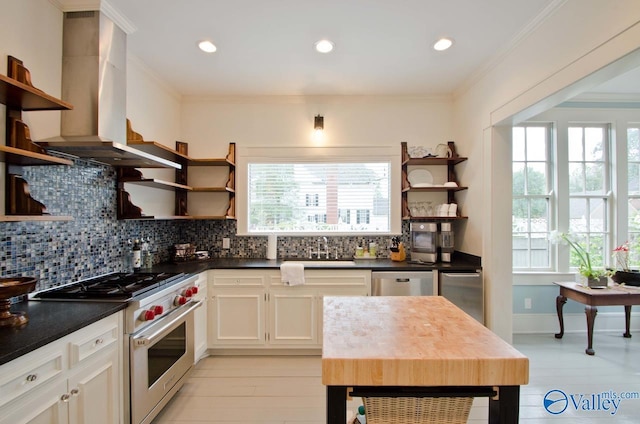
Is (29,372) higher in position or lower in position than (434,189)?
lower

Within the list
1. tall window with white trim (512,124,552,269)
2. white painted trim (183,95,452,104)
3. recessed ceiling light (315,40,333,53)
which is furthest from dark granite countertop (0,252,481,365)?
tall window with white trim (512,124,552,269)

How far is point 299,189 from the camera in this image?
355 centimetres

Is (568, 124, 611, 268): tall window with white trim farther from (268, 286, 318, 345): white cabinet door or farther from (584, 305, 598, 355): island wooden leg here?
(268, 286, 318, 345): white cabinet door

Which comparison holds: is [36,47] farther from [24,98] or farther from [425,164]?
[425,164]

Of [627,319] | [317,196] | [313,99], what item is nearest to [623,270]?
[627,319]

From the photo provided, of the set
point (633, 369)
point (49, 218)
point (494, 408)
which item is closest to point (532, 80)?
point (494, 408)

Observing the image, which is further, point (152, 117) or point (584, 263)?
point (584, 263)

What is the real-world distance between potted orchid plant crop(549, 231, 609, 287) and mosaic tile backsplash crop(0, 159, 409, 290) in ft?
14.6

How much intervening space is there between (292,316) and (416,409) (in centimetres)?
199

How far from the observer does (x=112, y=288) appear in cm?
186

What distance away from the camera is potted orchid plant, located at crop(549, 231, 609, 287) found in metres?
2.94

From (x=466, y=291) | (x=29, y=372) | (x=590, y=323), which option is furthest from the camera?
(x=590, y=323)

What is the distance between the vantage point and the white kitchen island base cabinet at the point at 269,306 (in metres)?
2.88

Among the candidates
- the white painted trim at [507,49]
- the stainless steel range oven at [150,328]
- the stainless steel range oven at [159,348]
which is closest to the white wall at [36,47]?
the stainless steel range oven at [150,328]
